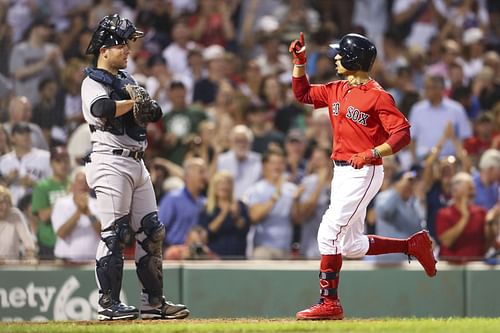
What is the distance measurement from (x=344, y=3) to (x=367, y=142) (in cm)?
953

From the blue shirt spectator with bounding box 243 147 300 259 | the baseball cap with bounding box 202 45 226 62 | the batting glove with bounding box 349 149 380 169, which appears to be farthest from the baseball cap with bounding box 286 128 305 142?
the batting glove with bounding box 349 149 380 169

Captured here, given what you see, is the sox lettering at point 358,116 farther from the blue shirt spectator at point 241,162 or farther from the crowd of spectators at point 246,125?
the blue shirt spectator at point 241,162

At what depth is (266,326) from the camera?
815cm

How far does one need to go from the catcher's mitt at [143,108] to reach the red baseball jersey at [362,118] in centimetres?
121

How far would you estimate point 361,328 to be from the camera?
26.1ft

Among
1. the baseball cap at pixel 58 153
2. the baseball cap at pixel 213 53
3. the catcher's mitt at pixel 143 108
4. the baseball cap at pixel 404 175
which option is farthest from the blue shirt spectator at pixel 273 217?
the catcher's mitt at pixel 143 108

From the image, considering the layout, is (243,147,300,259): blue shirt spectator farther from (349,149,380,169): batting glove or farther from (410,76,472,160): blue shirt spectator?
(349,149,380,169): batting glove

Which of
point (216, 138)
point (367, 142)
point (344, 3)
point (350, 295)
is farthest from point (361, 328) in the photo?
point (344, 3)

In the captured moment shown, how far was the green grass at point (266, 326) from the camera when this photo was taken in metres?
7.88

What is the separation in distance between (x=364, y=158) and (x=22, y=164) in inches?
176

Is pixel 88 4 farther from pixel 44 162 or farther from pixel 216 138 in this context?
pixel 44 162

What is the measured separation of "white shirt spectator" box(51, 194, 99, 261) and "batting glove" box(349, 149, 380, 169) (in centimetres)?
389

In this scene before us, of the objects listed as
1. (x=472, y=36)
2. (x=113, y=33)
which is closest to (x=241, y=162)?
(x=472, y=36)

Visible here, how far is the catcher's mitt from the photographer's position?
827 centimetres
